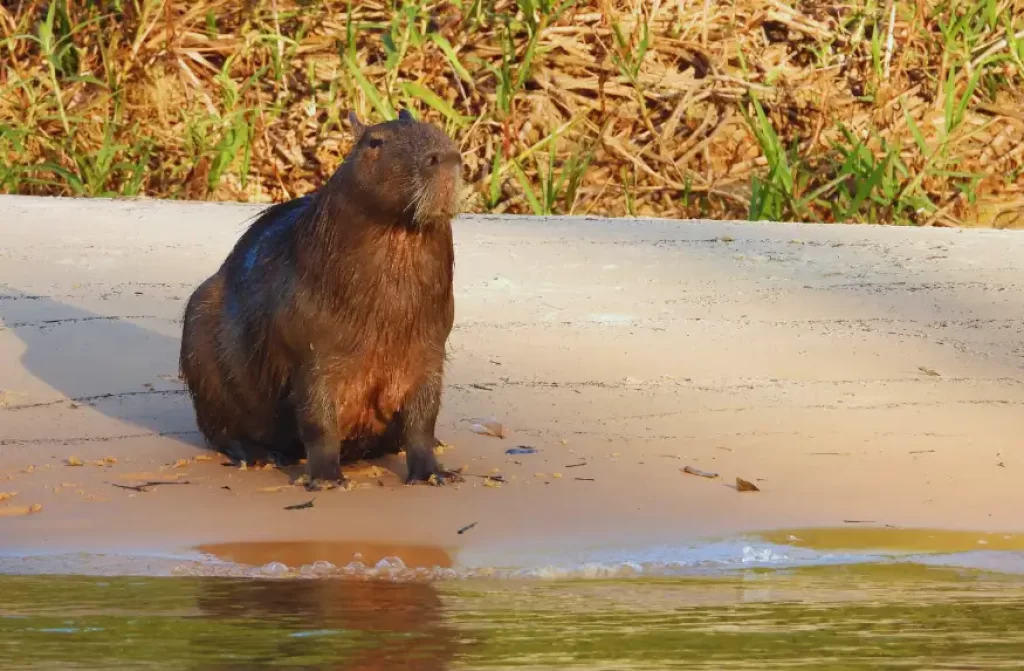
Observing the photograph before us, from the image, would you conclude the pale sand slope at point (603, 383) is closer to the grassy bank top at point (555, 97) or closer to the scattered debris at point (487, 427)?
the scattered debris at point (487, 427)

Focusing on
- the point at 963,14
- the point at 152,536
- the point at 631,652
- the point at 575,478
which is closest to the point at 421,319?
the point at 575,478

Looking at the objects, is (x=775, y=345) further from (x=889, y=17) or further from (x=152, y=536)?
(x=889, y=17)

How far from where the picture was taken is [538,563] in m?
3.82

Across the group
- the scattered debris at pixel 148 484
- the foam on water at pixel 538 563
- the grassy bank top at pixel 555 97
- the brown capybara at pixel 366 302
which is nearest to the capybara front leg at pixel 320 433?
the brown capybara at pixel 366 302

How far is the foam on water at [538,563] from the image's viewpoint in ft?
12.3

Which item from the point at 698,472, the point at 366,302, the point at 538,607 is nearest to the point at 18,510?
the point at 366,302

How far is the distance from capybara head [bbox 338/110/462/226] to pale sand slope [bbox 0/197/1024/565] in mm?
664

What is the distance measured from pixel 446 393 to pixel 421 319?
0.73m

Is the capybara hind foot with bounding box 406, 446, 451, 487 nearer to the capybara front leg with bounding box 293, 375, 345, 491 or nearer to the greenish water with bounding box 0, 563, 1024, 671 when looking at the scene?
the capybara front leg with bounding box 293, 375, 345, 491

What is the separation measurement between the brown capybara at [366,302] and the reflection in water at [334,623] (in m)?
0.97

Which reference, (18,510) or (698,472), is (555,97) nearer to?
(698,472)

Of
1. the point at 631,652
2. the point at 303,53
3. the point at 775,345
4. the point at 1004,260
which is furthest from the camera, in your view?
the point at 303,53

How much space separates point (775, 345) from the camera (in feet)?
18.5

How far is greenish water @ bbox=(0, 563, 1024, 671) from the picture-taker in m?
2.92
